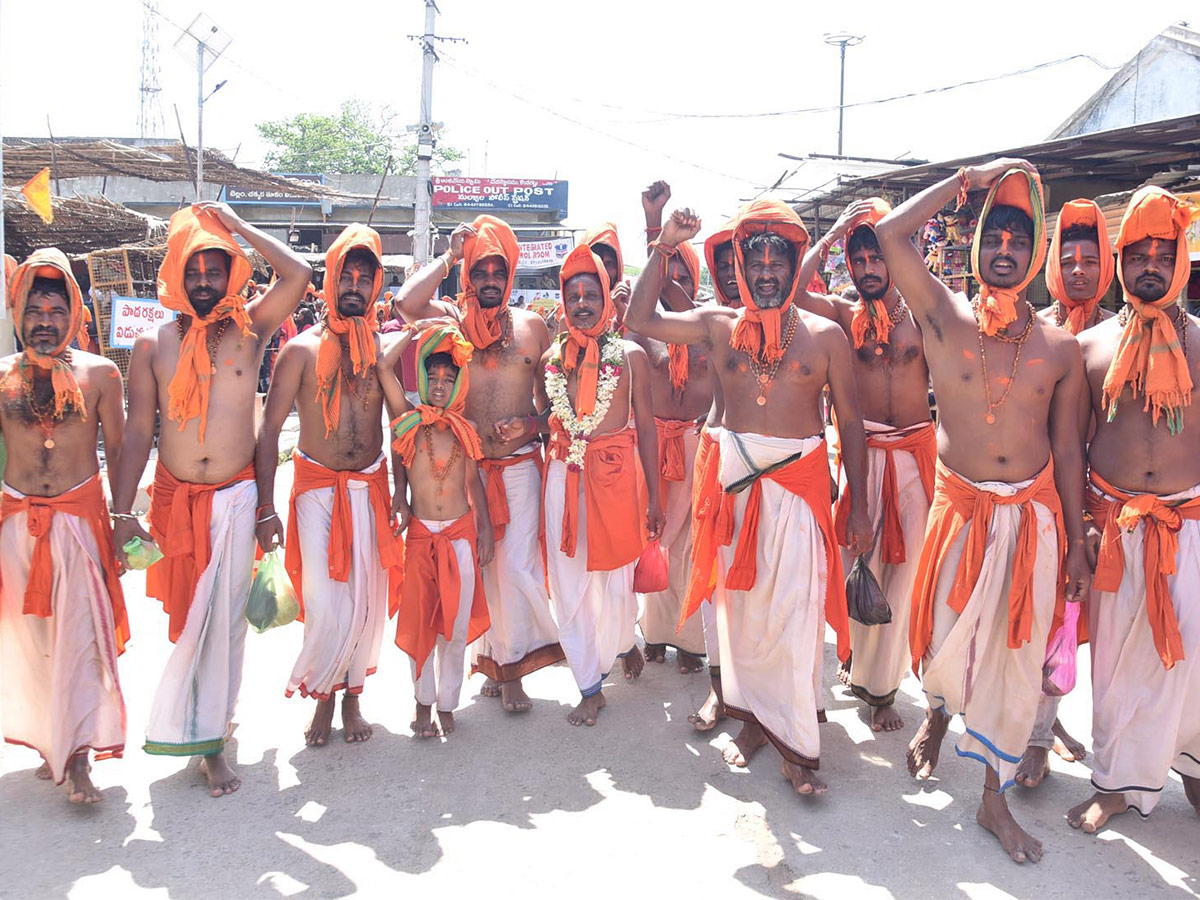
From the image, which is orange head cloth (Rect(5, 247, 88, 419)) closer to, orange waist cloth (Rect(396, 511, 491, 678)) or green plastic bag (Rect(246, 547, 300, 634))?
green plastic bag (Rect(246, 547, 300, 634))

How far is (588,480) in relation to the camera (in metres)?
4.58

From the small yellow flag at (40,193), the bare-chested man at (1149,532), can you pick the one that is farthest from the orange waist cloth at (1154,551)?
the small yellow flag at (40,193)

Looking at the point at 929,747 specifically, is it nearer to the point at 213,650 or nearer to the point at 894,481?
the point at 894,481

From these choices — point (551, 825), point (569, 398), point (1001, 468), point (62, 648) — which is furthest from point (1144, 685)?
point (62, 648)

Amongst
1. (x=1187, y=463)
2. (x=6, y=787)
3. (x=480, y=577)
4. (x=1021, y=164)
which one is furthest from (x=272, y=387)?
(x=1187, y=463)

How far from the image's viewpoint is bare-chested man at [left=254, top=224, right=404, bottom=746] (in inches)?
165

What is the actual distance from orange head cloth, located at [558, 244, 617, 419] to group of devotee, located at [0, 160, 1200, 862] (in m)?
0.03

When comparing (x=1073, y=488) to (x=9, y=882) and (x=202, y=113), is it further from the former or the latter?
(x=202, y=113)

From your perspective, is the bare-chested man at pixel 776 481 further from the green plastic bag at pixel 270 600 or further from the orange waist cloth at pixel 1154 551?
the green plastic bag at pixel 270 600

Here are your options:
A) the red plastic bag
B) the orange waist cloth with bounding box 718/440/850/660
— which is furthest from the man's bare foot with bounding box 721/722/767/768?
the red plastic bag

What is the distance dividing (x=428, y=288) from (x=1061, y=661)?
11.6ft

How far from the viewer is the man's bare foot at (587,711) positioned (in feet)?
14.7

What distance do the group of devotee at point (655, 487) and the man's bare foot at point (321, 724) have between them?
26mm

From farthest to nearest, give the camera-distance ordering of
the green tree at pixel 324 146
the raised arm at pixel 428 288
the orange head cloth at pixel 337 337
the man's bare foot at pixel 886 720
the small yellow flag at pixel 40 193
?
the green tree at pixel 324 146
the small yellow flag at pixel 40 193
the raised arm at pixel 428 288
the man's bare foot at pixel 886 720
the orange head cloth at pixel 337 337
